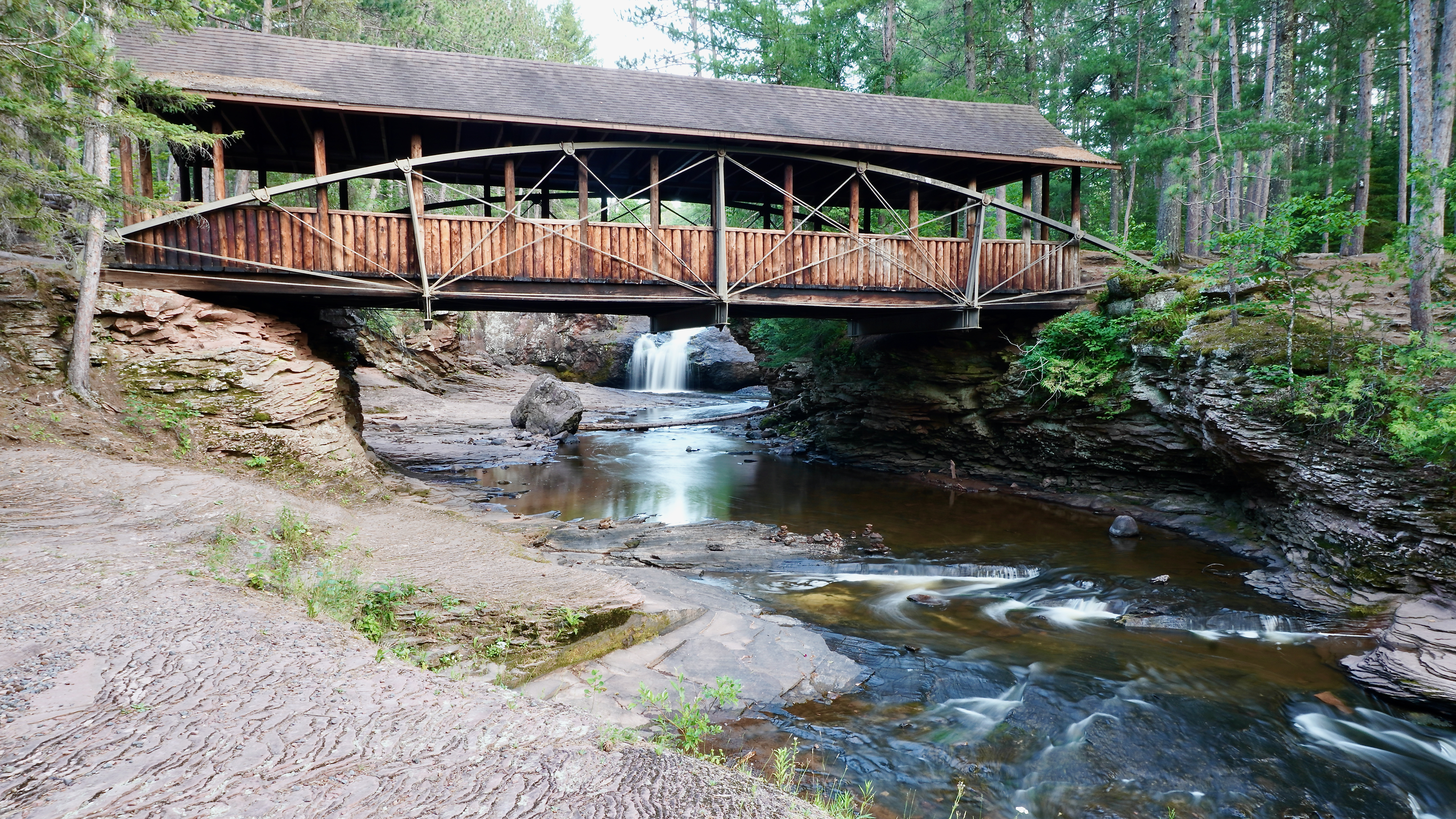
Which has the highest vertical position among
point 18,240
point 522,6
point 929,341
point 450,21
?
point 522,6

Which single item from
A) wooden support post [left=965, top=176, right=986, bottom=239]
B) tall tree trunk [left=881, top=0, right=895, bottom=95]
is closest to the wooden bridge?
wooden support post [left=965, top=176, right=986, bottom=239]

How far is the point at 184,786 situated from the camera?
2.38m

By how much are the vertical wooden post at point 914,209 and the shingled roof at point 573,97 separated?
33.5 inches

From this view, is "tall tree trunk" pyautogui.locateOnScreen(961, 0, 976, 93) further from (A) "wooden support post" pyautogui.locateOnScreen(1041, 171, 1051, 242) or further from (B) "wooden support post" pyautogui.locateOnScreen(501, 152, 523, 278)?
(B) "wooden support post" pyautogui.locateOnScreen(501, 152, 523, 278)

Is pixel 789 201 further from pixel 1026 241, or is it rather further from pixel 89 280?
pixel 89 280

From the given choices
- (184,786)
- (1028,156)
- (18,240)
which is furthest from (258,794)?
(1028,156)

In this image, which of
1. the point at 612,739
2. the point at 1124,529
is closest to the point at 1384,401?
the point at 1124,529

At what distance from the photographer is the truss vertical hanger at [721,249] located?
38.2ft

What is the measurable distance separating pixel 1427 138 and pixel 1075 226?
16.1 ft

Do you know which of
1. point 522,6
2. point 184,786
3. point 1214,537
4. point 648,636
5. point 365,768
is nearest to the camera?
point 184,786

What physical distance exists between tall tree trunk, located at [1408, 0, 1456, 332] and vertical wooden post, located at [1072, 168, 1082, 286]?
4522 mm

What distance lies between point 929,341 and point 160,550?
1304cm

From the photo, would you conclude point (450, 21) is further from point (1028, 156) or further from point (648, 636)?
point (648, 636)

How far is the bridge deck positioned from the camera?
9977 millimetres
